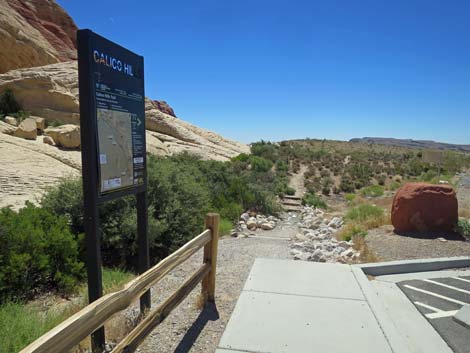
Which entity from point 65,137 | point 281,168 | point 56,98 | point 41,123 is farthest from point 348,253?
point 56,98

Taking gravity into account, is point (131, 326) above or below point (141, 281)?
below

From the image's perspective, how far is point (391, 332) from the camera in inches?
155

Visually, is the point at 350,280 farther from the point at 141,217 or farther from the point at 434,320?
the point at 141,217

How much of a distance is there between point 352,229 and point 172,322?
6.41 metres

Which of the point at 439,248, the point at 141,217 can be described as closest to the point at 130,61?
the point at 141,217

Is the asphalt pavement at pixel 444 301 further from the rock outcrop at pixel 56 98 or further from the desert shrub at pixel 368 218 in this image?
the rock outcrop at pixel 56 98

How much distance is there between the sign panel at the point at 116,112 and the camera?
3.25 metres

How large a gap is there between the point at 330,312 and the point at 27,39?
122 feet

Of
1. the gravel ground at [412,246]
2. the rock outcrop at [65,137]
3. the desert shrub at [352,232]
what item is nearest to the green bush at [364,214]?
the desert shrub at [352,232]

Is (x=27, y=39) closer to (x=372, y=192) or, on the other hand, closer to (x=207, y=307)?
(x=372, y=192)

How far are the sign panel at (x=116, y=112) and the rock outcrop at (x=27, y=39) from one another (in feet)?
111

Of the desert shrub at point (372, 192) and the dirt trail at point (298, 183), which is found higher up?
the dirt trail at point (298, 183)

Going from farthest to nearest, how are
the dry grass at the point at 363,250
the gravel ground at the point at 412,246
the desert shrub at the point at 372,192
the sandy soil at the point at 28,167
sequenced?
the desert shrub at the point at 372,192 < the sandy soil at the point at 28,167 < the gravel ground at the point at 412,246 < the dry grass at the point at 363,250

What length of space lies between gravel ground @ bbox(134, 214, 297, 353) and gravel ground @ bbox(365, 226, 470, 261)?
2.05 m
